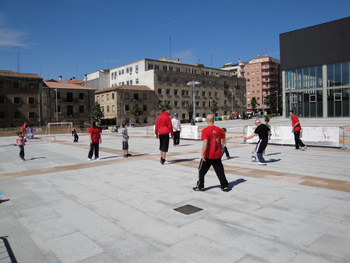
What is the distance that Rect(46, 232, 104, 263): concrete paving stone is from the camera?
3.52 m

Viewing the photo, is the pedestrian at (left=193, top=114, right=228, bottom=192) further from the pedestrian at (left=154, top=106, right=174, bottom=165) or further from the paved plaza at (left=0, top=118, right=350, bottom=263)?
the pedestrian at (left=154, top=106, right=174, bottom=165)

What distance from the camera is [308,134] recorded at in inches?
576

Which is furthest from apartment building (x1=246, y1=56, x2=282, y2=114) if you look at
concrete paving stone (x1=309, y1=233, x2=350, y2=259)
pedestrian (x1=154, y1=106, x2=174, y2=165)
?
concrete paving stone (x1=309, y1=233, x2=350, y2=259)

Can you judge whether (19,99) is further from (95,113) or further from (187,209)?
(187,209)

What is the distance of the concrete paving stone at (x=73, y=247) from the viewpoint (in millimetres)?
3518

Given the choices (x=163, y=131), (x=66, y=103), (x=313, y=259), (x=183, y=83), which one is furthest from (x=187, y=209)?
(x=183, y=83)

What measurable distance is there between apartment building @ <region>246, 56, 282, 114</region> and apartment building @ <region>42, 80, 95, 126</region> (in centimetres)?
6356

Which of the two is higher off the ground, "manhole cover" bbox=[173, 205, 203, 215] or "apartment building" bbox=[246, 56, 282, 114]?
"apartment building" bbox=[246, 56, 282, 114]

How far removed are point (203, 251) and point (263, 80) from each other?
108 metres

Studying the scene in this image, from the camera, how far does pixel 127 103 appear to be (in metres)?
67.2

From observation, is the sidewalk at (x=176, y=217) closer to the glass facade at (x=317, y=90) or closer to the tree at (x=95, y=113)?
the glass facade at (x=317, y=90)

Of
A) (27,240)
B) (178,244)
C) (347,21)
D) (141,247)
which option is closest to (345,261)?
(178,244)

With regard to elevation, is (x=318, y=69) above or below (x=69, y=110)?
above

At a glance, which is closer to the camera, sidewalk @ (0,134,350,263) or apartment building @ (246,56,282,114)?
sidewalk @ (0,134,350,263)
